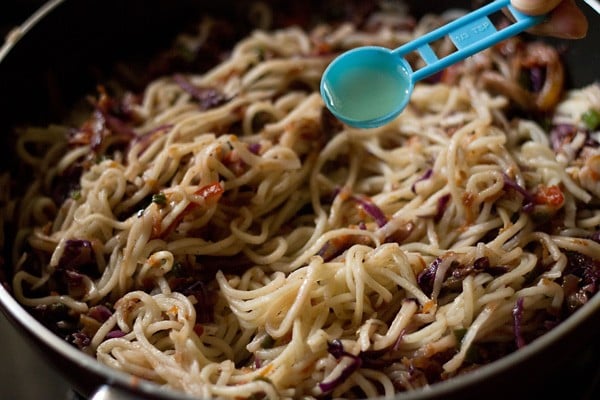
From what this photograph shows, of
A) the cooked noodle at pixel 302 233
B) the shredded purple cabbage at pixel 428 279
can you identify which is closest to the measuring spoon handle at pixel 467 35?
the cooked noodle at pixel 302 233

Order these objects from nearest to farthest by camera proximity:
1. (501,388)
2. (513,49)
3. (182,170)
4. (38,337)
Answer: (501,388), (38,337), (182,170), (513,49)

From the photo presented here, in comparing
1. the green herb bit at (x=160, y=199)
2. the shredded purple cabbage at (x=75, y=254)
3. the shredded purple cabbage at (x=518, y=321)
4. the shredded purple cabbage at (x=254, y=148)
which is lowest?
the shredded purple cabbage at (x=518, y=321)

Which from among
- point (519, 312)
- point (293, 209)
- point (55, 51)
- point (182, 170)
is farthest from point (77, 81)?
point (519, 312)

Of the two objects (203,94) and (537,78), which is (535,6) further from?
(203,94)

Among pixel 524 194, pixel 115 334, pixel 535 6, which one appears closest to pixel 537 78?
pixel 524 194

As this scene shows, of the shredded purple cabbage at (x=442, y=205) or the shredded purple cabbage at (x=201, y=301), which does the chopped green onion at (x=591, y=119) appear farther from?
the shredded purple cabbage at (x=201, y=301)

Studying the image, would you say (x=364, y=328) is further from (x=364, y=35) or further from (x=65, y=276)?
(x=364, y=35)

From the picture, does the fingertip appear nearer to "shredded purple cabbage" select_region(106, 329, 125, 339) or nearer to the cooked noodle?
the cooked noodle

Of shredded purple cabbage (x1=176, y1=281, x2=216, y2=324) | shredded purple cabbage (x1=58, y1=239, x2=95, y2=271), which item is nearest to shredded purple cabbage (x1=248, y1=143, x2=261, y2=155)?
shredded purple cabbage (x1=176, y1=281, x2=216, y2=324)
